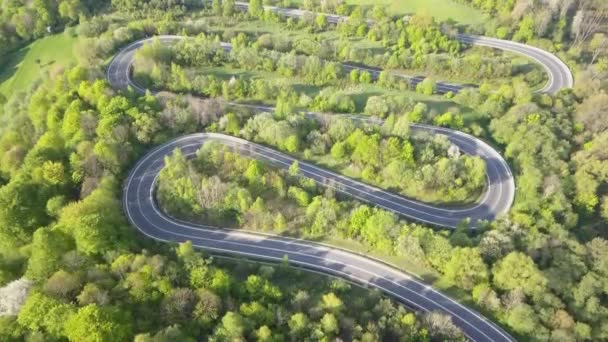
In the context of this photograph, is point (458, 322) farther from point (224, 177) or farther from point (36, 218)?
point (36, 218)

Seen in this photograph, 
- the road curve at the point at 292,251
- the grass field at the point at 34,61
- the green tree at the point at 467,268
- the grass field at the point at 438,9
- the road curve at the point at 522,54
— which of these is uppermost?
the grass field at the point at 438,9

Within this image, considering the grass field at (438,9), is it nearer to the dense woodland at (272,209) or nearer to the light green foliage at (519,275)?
Result: the dense woodland at (272,209)

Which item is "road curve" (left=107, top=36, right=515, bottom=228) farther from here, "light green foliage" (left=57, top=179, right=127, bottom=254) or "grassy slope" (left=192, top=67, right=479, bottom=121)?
"light green foliage" (left=57, top=179, right=127, bottom=254)

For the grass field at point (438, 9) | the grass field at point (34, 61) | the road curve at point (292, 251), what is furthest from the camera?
the grass field at point (438, 9)

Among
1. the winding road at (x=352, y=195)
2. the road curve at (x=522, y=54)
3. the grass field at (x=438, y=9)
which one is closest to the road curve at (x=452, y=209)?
the winding road at (x=352, y=195)

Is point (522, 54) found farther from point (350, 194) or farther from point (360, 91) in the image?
point (350, 194)

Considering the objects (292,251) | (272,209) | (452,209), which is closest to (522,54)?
(452,209)
